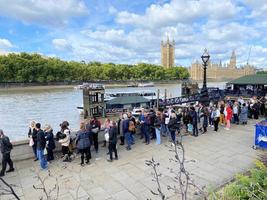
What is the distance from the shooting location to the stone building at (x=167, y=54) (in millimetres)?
186250

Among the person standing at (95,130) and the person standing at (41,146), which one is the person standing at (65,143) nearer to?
the person standing at (41,146)

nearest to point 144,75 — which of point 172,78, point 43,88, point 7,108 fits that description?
point 172,78

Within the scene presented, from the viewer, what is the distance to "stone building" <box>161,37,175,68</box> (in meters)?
186

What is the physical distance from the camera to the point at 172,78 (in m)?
136

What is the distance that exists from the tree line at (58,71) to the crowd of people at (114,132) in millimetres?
80462

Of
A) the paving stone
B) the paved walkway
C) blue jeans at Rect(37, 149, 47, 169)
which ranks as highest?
blue jeans at Rect(37, 149, 47, 169)

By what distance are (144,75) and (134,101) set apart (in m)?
91.8

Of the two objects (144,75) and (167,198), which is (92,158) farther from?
(144,75)

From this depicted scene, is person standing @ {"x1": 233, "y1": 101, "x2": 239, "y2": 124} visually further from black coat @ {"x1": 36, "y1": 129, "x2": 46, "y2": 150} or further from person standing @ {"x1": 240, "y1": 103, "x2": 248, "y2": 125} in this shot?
black coat @ {"x1": 36, "y1": 129, "x2": 46, "y2": 150}

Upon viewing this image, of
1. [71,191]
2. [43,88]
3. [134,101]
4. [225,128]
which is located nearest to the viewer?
[71,191]

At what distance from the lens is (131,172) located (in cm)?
723

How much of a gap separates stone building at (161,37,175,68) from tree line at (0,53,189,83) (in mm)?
53261

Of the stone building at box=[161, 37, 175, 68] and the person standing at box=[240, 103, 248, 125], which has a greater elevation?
the stone building at box=[161, 37, 175, 68]

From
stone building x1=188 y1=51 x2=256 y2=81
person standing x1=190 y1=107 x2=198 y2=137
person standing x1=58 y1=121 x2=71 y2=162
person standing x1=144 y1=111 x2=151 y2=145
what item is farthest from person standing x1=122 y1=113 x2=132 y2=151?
stone building x1=188 y1=51 x2=256 y2=81
